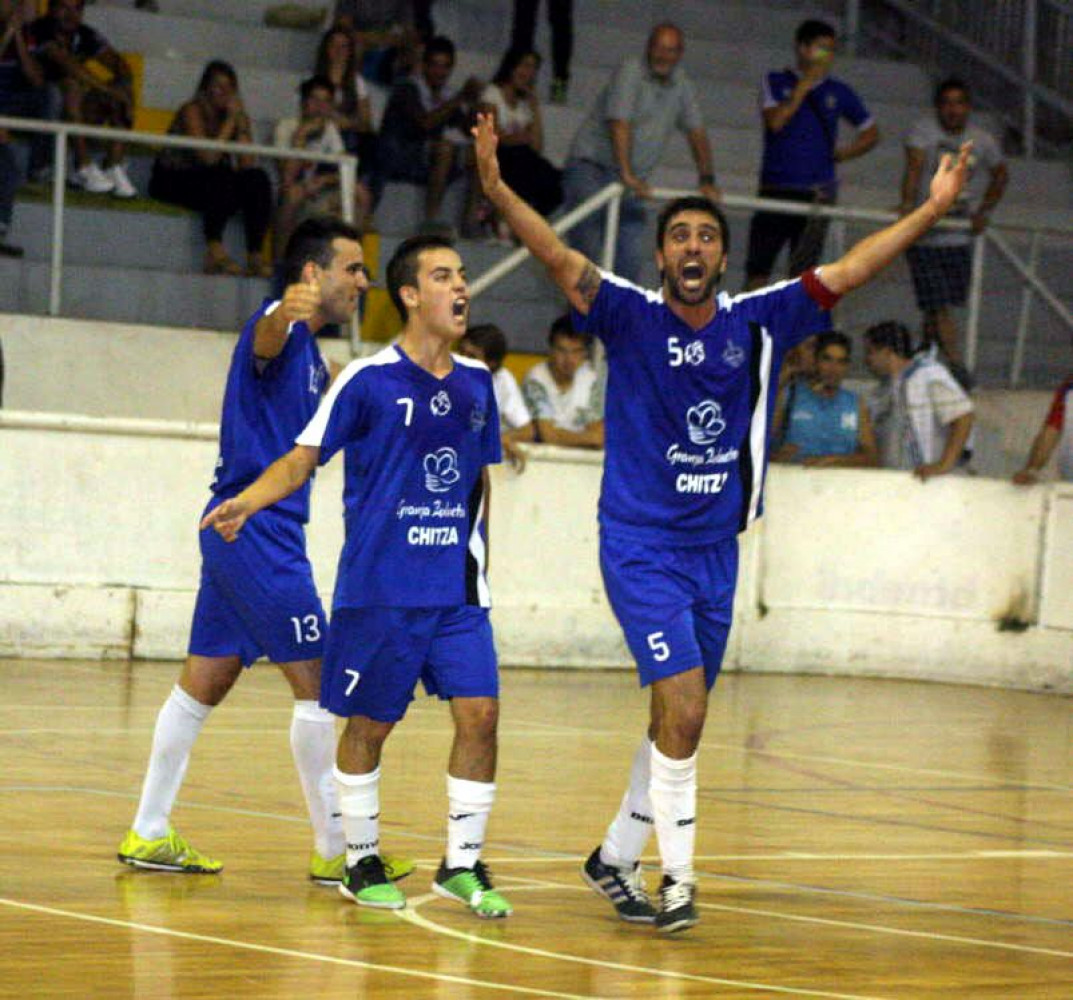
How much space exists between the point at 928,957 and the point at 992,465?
1059cm

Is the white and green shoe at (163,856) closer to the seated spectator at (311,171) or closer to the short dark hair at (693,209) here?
the short dark hair at (693,209)

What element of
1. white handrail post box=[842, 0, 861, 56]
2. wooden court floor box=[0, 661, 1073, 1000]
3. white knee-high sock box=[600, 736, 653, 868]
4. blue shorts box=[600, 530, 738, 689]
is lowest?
wooden court floor box=[0, 661, 1073, 1000]

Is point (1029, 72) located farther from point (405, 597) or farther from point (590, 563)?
point (405, 597)

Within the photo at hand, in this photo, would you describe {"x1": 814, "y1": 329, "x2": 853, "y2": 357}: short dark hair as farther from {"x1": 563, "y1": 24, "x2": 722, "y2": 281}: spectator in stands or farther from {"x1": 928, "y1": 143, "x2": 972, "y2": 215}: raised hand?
{"x1": 928, "y1": 143, "x2": 972, "y2": 215}: raised hand

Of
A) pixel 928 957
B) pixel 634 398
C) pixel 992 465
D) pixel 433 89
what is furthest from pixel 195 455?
pixel 928 957

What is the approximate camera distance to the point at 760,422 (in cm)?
737

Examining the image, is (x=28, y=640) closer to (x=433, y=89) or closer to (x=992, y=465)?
(x=433, y=89)

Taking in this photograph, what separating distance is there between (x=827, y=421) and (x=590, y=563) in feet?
6.31

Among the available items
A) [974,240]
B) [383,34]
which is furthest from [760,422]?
[383,34]

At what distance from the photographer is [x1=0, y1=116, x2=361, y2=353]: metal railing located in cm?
1528

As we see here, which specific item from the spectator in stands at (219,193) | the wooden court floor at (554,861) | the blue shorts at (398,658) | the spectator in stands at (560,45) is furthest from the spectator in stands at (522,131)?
the blue shorts at (398,658)

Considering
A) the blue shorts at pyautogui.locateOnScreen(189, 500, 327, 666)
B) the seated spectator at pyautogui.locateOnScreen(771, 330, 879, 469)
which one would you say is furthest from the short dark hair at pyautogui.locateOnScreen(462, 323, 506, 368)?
the blue shorts at pyautogui.locateOnScreen(189, 500, 327, 666)

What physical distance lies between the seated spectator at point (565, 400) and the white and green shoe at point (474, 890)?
811 centimetres

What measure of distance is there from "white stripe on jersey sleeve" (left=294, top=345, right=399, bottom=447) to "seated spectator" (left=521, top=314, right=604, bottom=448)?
783 centimetres
